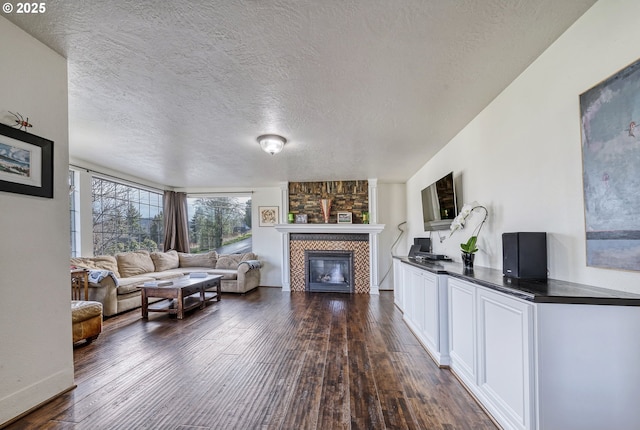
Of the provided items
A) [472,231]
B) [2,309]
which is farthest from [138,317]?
[472,231]

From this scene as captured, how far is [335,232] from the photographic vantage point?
5.84 m

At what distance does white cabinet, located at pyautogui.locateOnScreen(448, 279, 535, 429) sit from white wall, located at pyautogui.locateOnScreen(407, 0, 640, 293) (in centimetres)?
42

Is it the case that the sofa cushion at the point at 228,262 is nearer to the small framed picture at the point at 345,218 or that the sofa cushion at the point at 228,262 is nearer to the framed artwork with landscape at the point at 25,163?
the small framed picture at the point at 345,218

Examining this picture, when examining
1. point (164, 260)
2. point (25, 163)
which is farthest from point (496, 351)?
point (164, 260)

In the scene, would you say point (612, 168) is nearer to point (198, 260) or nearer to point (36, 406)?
point (36, 406)

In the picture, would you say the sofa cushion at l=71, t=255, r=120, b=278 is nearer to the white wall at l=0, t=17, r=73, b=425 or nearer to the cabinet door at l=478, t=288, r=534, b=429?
the white wall at l=0, t=17, r=73, b=425

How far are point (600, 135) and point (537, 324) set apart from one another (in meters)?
0.99

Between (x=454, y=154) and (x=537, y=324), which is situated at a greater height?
(x=454, y=154)

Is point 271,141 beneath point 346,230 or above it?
above

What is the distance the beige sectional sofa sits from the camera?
12.6 feet

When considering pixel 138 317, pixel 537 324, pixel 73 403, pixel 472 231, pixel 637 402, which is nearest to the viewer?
pixel 637 402

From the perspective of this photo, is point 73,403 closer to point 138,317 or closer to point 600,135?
point 138,317

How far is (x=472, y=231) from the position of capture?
9.00 ft

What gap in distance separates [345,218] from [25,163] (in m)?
4.93
